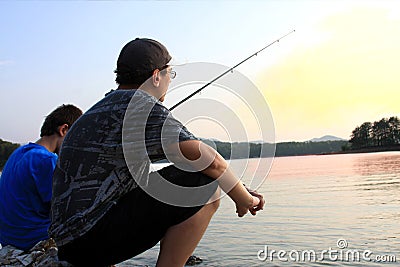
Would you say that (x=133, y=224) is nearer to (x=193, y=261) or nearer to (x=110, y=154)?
(x=110, y=154)

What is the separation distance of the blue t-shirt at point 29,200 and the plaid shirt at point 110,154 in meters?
1.08

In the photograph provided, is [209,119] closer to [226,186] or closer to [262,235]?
[226,186]

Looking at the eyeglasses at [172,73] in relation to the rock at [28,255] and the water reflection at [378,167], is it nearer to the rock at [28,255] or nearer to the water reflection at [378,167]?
the rock at [28,255]

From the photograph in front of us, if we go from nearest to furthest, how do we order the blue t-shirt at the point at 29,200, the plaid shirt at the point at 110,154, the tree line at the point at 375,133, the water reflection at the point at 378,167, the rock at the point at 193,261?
the plaid shirt at the point at 110,154 < the blue t-shirt at the point at 29,200 < the rock at the point at 193,261 < the water reflection at the point at 378,167 < the tree line at the point at 375,133

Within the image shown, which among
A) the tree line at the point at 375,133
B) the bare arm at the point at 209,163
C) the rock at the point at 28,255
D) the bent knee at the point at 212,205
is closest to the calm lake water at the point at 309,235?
the bare arm at the point at 209,163

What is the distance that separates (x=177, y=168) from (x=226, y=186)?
1.02 ft

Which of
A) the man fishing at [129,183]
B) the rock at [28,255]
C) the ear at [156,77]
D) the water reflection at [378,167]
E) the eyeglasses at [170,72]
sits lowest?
the rock at [28,255]

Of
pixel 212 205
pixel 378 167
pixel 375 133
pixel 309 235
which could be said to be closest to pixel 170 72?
pixel 212 205

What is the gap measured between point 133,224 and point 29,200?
1.44 m

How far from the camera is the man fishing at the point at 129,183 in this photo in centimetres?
271

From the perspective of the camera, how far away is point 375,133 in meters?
87.7

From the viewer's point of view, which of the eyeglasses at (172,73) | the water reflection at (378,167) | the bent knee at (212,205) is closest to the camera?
the bent knee at (212,205)

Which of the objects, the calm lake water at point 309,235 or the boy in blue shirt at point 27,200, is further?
the calm lake water at point 309,235

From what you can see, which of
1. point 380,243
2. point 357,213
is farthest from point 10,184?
point 357,213
